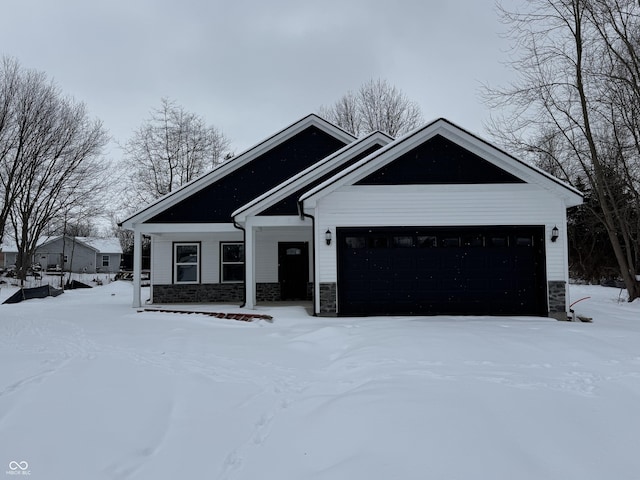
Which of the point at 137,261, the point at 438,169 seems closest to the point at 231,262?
the point at 137,261

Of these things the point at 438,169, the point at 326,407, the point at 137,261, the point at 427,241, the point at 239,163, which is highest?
the point at 239,163

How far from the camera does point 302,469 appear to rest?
3.12 meters

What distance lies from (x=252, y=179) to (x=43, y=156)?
819 inches

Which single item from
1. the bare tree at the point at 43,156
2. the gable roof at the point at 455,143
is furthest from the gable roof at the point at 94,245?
the gable roof at the point at 455,143

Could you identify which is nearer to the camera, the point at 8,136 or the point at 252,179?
the point at 252,179

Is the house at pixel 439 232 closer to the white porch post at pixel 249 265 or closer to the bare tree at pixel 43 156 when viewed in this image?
the white porch post at pixel 249 265

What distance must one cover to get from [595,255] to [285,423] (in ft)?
102

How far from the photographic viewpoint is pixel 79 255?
181 feet

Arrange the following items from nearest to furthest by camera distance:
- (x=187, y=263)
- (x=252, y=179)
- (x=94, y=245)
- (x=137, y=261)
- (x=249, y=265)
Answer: (x=249, y=265) → (x=137, y=261) → (x=252, y=179) → (x=187, y=263) → (x=94, y=245)

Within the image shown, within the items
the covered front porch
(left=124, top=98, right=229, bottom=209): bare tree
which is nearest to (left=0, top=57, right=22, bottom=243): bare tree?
(left=124, top=98, right=229, bottom=209): bare tree

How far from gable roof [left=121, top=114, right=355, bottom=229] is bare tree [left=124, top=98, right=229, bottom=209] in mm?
17413

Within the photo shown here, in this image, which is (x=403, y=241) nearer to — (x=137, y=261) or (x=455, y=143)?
(x=455, y=143)

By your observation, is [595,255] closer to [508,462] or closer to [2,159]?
[508,462]

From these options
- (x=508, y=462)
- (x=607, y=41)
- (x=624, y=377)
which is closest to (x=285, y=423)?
(x=508, y=462)
